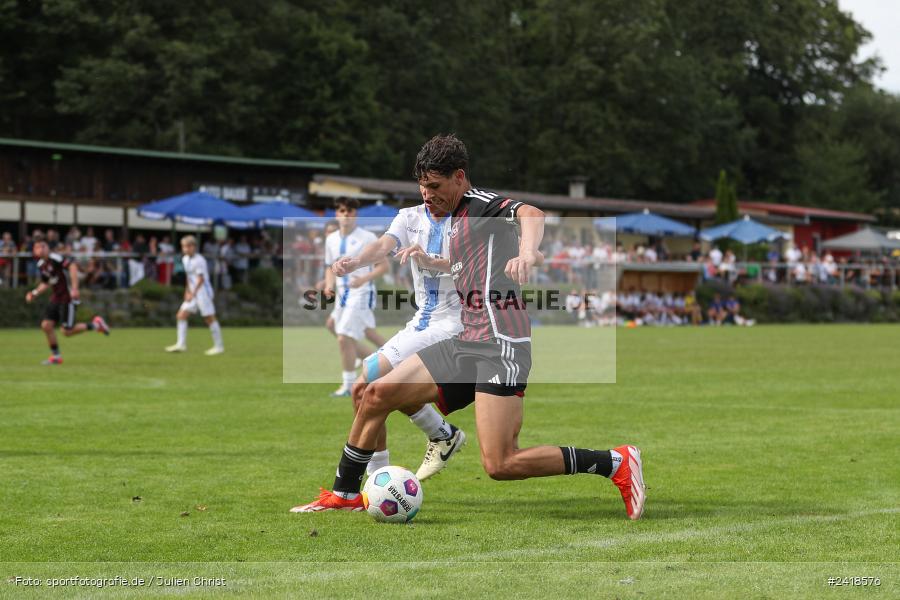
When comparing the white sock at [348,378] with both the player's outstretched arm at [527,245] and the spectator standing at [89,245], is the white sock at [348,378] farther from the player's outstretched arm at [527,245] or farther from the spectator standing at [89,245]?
the spectator standing at [89,245]

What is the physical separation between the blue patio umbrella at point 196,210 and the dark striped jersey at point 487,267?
2781 cm

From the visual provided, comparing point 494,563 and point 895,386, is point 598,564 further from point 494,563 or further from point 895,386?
point 895,386

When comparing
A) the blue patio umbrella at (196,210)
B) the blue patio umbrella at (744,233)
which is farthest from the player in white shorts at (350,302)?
the blue patio umbrella at (744,233)

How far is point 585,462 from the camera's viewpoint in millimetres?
8055

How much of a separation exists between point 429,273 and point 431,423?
38.9 inches

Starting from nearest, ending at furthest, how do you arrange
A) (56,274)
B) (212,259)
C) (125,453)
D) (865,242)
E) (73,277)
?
(125,453) < (73,277) < (56,274) < (212,259) < (865,242)

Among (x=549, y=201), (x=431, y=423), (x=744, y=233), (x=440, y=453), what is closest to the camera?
(x=431, y=423)

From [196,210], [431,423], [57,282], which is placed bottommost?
[431,423]

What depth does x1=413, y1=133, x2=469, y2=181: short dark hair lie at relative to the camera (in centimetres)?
776

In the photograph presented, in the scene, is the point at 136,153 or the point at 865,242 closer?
the point at 136,153

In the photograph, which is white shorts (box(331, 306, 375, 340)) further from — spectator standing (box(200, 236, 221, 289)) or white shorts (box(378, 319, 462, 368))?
spectator standing (box(200, 236, 221, 289))

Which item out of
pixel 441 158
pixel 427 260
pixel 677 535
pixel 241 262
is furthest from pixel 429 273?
pixel 241 262

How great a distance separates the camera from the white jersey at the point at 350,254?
16.2m

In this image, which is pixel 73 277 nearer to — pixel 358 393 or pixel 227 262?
pixel 227 262
